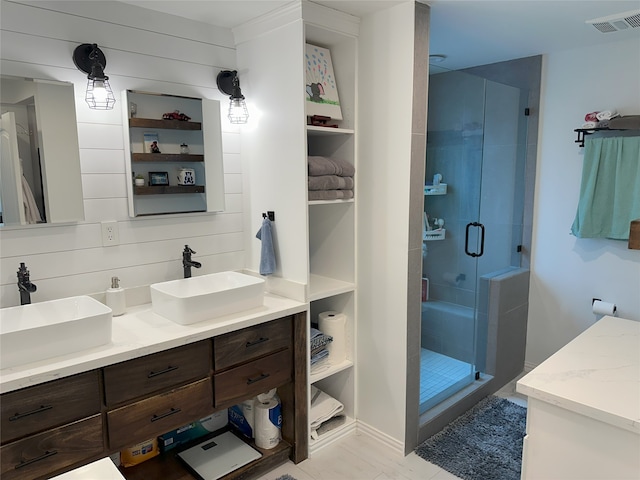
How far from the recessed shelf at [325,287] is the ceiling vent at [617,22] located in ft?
6.32

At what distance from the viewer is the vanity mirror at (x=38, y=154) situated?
71.0 inches

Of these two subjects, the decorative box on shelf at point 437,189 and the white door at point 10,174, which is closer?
the white door at point 10,174

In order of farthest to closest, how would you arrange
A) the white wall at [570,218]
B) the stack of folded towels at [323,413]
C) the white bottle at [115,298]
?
the white wall at [570,218]
the stack of folded towels at [323,413]
the white bottle at [115,298]

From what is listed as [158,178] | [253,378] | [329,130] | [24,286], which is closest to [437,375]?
[253,378]

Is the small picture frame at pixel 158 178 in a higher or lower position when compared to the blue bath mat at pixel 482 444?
higher

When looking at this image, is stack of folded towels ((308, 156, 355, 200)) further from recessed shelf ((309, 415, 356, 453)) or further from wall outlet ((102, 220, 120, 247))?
recessed shelf ((309, 415, 356, 453))

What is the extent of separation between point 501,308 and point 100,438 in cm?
250

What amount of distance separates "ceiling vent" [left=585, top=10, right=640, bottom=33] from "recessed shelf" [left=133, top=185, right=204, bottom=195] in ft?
7.47

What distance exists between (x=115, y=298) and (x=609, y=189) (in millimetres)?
2928

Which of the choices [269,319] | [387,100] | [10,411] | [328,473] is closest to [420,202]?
[387,100]

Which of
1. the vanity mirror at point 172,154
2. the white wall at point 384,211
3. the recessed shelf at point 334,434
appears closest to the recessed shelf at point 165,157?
the vanity mirror at point 172,154

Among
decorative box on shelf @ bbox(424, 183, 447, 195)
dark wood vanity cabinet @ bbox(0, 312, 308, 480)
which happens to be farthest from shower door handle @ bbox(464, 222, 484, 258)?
dark wood vanity cabinet @ bbox(0, 312, 308, 480)

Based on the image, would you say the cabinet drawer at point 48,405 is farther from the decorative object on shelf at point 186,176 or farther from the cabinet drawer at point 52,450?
the decorative object on shelf at point 186,176

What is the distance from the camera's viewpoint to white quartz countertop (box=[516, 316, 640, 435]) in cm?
139
